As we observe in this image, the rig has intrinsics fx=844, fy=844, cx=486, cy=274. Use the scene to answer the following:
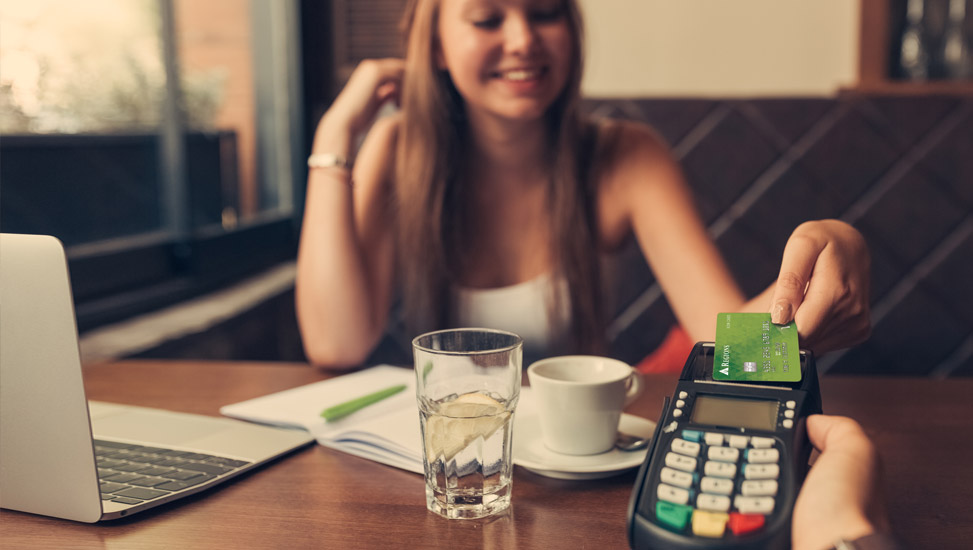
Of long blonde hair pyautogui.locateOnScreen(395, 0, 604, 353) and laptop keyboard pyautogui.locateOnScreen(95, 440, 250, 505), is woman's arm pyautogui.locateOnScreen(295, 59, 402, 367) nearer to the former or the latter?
long blonde hair pyautogui.locateOnScreen(395, 0, 604, 353)

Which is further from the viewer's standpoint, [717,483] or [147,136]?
[147,136]

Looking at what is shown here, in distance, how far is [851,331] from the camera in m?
0.80

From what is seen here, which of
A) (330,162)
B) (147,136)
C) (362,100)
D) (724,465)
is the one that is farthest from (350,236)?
(724,465)

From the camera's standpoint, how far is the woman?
128cm

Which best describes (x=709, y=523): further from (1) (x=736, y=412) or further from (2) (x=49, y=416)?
(2) (x=49, y=416)

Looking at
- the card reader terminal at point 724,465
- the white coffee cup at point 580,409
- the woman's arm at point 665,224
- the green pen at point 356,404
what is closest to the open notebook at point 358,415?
the green pen at point 356,404

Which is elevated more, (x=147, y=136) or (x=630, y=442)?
(x=147, y=136)

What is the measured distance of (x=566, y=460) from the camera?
68 cm

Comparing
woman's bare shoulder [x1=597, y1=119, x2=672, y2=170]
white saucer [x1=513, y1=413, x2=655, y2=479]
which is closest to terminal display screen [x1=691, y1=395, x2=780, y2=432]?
white saucer [x1=513, y1=413, x2=655, y2=479]

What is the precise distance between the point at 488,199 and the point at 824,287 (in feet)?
2.87

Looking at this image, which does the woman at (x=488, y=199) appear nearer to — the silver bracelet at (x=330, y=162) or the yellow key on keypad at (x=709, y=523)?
the silver bracelet at (x=330, y=162)

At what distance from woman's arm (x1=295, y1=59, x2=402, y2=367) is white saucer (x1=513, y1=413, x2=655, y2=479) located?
0.46 meters

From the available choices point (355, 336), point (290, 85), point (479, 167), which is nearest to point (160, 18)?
point (290, 85)

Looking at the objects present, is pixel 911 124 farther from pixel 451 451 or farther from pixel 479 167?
pixel 451 451
